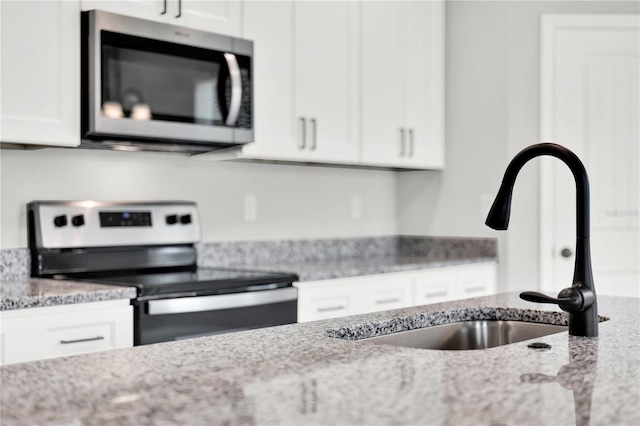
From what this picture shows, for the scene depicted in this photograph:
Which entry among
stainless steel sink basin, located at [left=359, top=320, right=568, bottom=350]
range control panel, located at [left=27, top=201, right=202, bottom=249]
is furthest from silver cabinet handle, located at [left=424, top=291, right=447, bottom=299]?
stainless steel sink basin, located at [left=359, top=320, right=568, bottom=350]

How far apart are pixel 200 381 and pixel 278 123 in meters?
2.26

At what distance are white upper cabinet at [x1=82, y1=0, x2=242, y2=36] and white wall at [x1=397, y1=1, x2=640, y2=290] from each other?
1495mm

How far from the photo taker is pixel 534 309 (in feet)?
5.65

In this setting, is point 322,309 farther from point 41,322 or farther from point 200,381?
point 200,381

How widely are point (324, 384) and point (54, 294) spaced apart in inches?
56.0

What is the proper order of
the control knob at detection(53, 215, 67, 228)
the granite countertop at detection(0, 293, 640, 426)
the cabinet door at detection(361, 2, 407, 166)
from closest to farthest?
1. the granite countertop at detection(0, 293, 640, 426)
2. the control knob at detection(53, 215, 67, 228)
3. the cabinet door at detection(361, 2, 407, 166)

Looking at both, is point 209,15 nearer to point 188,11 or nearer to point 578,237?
point 188,11

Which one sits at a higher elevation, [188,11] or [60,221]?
[188,11]

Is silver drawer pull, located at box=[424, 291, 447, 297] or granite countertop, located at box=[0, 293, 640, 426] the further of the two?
silver drawer pull, located at box=[424, 291, 447, 297]

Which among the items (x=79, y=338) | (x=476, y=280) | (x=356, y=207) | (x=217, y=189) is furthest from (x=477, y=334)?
(x=356, y=207)

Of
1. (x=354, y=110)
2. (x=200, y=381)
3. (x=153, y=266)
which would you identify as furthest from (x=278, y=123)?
(x=200, y=381)

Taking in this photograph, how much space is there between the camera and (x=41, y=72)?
2.44 m

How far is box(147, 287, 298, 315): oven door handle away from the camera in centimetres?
237

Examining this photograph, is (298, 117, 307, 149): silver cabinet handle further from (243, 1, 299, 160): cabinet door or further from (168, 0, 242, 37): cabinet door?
(168, 0, 242, 37): cabinet door
